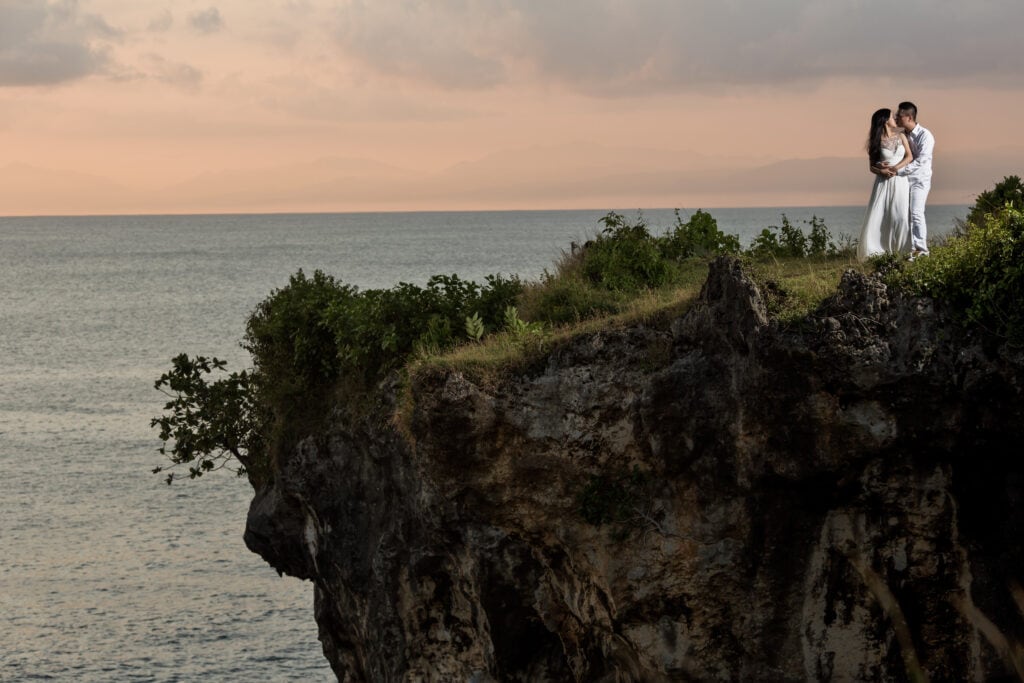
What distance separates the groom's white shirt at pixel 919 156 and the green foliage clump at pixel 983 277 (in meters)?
4.51

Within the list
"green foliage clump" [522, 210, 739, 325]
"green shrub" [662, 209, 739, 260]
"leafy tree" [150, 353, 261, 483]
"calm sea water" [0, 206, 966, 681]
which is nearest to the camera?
"green foliage clump" [522, 210, 739, 325]

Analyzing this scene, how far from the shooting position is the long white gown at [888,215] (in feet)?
74.2

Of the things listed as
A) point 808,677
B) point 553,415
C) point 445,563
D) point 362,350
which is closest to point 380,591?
point 445,563

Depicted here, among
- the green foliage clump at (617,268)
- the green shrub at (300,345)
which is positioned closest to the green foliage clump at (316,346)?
the green shrub at (300,345)

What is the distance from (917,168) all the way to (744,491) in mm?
7831

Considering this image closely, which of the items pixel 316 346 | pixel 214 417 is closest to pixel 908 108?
pixel 316 346

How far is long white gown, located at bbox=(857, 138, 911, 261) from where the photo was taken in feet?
74.2

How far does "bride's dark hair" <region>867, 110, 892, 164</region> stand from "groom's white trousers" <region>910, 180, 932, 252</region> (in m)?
0.86

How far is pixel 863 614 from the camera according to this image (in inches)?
751

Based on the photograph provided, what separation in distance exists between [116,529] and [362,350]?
2975 cm

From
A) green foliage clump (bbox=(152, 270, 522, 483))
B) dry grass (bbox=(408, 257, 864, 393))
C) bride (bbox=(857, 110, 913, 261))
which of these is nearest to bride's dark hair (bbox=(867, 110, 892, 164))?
bride (bbox=(857, 110, 913, 261))

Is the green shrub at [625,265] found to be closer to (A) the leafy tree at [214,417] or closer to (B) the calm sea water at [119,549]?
(B) the calm sea water at [119,549]

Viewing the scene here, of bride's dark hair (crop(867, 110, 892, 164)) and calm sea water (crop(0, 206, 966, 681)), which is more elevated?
bride's dark hair (crop(867, 110, 892, 164))

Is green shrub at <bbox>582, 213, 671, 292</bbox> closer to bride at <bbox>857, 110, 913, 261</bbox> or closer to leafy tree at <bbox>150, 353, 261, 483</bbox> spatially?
bride at <bbox>857, 110, 913, 261</bbox>
